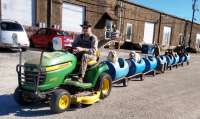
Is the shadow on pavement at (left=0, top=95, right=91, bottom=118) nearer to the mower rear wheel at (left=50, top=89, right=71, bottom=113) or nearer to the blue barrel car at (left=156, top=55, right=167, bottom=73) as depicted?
the mower rear wheel at (left=50, top=89, right=71, bottom=113)

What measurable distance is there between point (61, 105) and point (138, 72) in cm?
542

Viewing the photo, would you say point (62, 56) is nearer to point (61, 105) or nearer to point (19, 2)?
point (61, 105)

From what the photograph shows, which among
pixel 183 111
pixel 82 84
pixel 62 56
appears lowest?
pixel 183 111

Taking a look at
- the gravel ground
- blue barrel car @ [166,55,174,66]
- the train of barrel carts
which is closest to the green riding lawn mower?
the train of barrel carts

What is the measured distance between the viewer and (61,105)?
6.64m

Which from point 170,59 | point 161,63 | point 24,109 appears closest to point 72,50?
point 24,109

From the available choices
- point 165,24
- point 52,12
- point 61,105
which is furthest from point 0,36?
point 165,24

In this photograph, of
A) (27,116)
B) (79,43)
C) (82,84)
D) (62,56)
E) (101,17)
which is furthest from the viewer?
(101,17)

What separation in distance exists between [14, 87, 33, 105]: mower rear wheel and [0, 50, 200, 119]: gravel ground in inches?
5.4

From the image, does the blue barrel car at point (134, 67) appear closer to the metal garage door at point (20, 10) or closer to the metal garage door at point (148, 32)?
the metal garage door at point (20, 10)

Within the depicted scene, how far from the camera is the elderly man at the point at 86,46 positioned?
7457 millimetres

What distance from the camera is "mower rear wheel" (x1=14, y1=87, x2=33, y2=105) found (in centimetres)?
671

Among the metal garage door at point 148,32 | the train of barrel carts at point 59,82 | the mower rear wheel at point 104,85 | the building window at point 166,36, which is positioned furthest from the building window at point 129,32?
the train of barrel carts at point 59,82

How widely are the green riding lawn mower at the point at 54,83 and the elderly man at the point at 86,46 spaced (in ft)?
0.68
